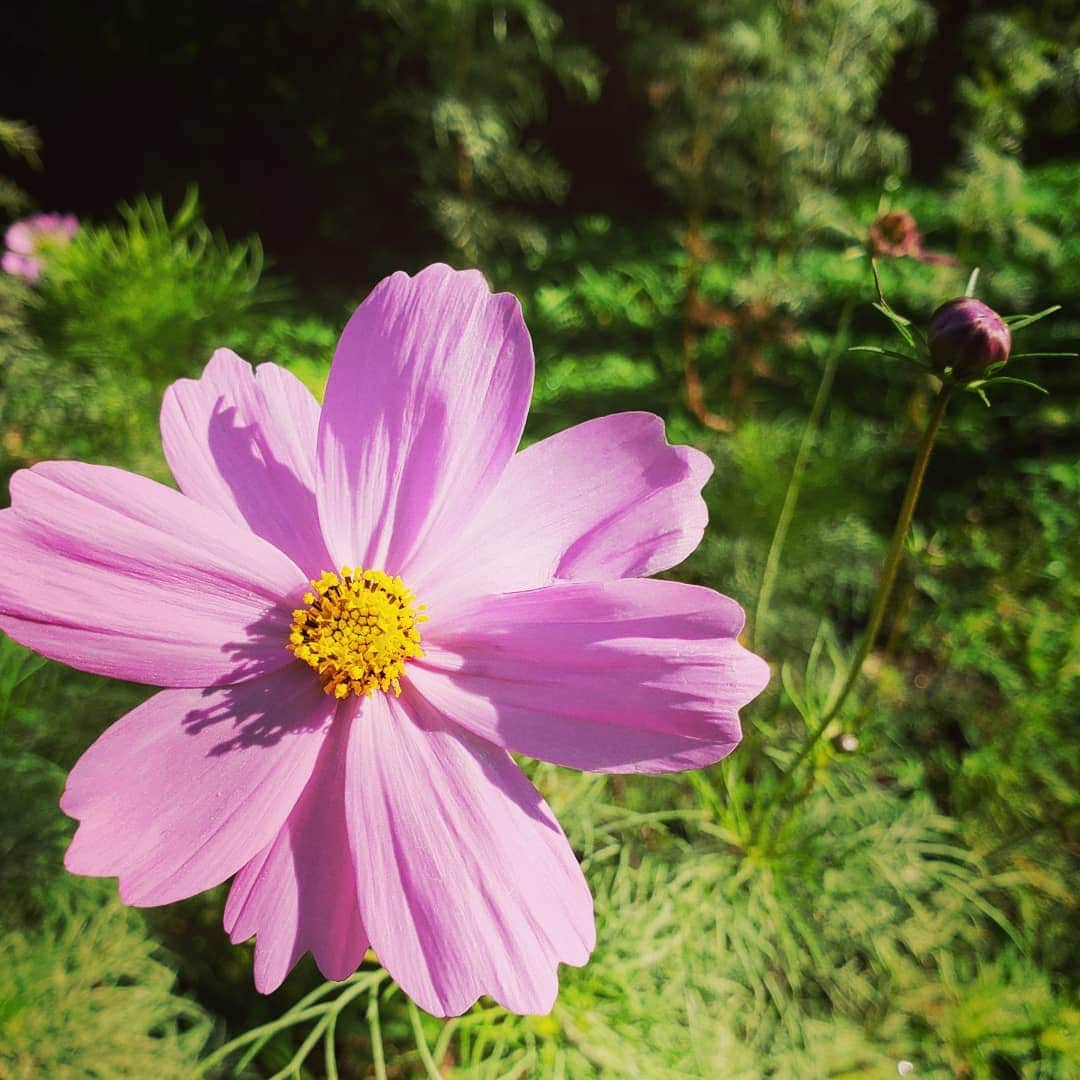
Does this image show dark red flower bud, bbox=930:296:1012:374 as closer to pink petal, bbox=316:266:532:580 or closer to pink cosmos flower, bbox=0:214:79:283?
pink petal, bbox=316:266:532:580

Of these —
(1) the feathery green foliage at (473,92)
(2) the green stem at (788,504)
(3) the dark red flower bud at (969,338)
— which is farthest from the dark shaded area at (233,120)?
(3) the dark red flower bud at (969,338)

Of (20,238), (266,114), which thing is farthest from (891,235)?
(266,114)

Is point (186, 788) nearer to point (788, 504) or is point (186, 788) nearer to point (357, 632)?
point (357, 632)

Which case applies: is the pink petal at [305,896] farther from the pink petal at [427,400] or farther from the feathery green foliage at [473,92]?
the feathery green foliage at [473,92]

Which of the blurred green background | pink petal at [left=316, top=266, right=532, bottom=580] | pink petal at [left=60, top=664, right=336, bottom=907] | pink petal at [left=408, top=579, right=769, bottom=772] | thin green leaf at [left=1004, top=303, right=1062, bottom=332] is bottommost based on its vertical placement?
the blurred green background

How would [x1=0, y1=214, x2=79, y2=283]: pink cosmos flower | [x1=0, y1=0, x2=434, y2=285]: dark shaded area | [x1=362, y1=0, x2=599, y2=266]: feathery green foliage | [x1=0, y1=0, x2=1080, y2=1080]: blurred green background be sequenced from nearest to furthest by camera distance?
[x1=0, y1=0, x2=1080, y2=1080]: blurred green background → [x1=0, y1=214, x2=79, y2=283]: pink cosmos flower → [x1=362, y1=0, x2=599, y2=266]: feathery green foliage → [x1=0, y1=0, x2=434, y2=285]: dark shaded area

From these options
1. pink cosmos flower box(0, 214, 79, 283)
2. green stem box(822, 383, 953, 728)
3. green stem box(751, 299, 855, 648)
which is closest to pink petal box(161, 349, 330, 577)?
green stem box(822, 383, 953, 728)

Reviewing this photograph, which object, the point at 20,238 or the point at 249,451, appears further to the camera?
the point at 20,238
